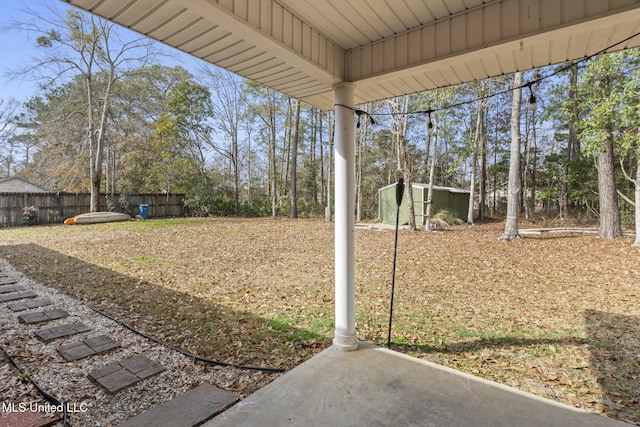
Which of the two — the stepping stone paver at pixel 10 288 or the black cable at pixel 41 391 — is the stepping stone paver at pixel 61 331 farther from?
the stepping stone paver at pixel 10 288

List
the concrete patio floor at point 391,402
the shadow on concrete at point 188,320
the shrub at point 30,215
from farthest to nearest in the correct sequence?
the shrub at point 30,215, the shadow on concrete at point 188,320, the concrete patio floor at point 391,402

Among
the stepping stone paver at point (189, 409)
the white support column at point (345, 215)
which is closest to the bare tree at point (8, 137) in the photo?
the white support column at point (345, 215)

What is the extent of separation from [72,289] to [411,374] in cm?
435

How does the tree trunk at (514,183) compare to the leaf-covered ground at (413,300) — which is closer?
the leaf-covered ground at (413,300)

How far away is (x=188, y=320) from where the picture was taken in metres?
3.23

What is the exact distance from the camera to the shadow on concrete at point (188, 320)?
8.48 ft

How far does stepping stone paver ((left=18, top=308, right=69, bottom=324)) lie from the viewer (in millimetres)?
3003

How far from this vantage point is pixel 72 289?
4.05 metres

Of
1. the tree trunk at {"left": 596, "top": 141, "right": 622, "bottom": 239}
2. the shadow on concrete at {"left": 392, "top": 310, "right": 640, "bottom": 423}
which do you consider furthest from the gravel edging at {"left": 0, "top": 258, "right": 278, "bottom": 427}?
the tree trunk at {"left": 596, "top": 141, "right": 622, "bottom": 239}

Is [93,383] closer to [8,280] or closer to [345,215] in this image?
[345,215]

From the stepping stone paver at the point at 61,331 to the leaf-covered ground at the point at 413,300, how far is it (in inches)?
15.2

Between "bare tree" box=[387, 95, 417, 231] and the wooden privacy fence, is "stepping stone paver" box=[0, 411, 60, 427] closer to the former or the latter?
"bare tree" box=[387, 95, 417, 231]

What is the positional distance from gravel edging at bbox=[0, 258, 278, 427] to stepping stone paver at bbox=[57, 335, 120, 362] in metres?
0.04

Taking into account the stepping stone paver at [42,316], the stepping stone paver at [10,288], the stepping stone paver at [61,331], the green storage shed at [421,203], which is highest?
the green storage shed at [421,203]
